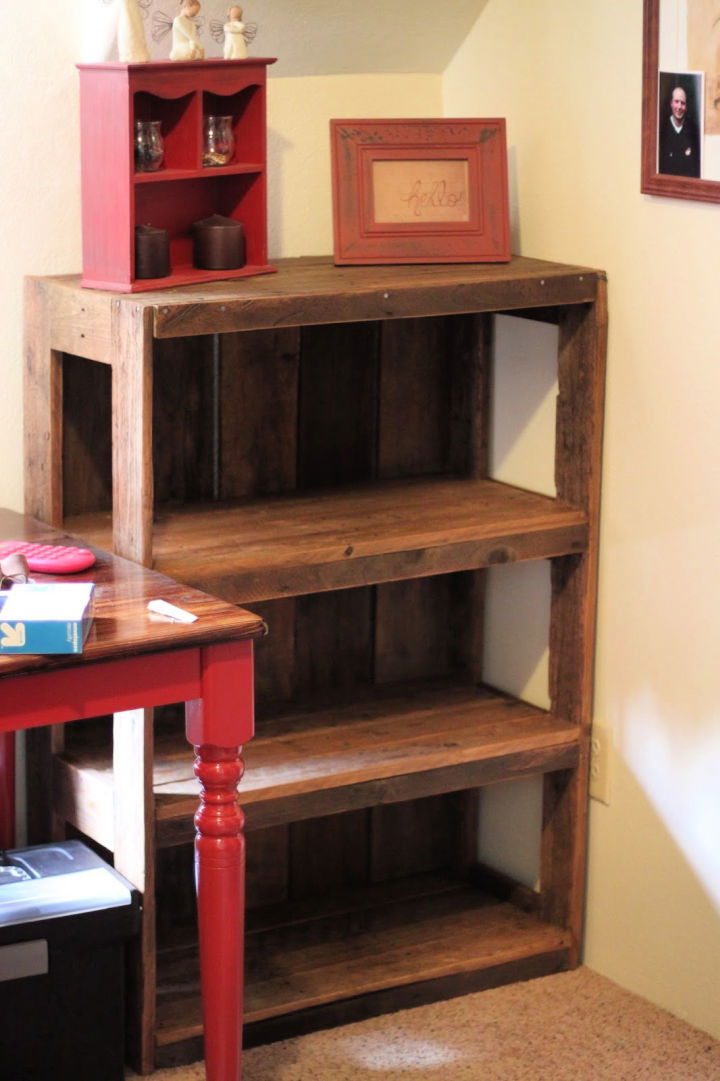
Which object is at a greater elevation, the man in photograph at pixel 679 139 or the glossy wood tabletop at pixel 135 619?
the man in photograph at pixel 679 139

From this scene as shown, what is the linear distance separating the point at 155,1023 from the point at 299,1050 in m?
0.24

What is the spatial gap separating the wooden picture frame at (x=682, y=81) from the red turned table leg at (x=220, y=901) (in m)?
1.09

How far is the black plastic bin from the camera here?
2.23 m

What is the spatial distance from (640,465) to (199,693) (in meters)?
0.91

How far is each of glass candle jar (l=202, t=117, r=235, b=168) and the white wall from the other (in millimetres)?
563

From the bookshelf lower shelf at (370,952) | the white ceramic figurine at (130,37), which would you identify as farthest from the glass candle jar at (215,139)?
the bookshelf lower shelf at (370,952)

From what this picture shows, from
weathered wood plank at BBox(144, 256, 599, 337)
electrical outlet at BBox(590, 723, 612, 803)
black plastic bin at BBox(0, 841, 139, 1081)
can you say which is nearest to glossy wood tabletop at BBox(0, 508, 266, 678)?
weathered wood plank at BBox(144, 256, 599, 337)

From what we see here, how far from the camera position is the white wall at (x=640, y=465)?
8.09ft

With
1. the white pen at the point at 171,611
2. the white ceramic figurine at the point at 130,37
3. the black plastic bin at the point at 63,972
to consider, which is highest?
the white ceramic figurine at the point at 130,37

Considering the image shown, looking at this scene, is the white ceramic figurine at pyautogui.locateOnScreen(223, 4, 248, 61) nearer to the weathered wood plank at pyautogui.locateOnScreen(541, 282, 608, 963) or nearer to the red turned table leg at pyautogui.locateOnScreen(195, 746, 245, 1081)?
the weathered wood plank at pyautogui.locateOnScreen(541, 282, 608, 963)

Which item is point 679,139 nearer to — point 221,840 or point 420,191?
point 420,191

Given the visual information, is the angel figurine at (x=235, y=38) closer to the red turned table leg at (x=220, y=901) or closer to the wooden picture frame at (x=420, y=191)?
the wooden picture frame at (x=420, y=191)

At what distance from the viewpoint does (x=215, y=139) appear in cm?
243

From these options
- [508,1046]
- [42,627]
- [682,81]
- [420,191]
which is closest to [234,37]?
[420,191]
